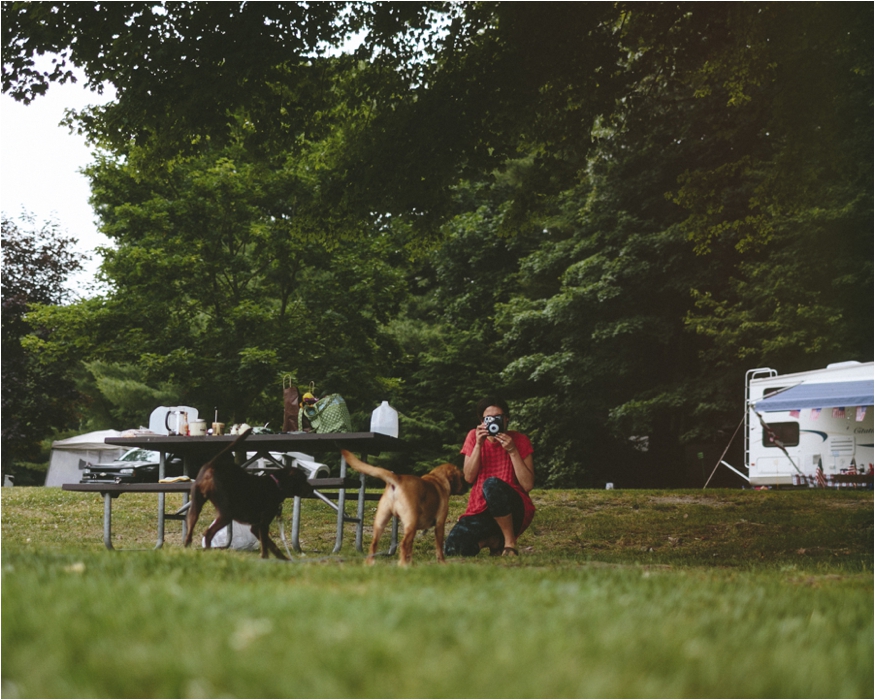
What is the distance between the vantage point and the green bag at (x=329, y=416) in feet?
24.3

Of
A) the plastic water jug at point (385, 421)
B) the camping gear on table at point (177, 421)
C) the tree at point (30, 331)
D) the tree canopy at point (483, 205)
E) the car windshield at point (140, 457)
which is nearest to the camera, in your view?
the plastic water jug at point (385, 421)

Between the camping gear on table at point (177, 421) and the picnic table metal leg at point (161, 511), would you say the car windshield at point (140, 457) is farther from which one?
the camping gear on table at point (177, 421)

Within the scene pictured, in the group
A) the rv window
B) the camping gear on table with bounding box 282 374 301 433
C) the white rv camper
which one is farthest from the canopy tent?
the camping gear on table with bounding box 282 374 301 433

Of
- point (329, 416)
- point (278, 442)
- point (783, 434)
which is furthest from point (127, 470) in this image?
point (278, 442)

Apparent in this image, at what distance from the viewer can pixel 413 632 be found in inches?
89.4

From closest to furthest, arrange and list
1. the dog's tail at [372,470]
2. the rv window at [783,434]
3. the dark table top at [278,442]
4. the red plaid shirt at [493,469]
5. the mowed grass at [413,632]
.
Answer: the mowed grass at [413,632]
the dog's tail at [372,470]
the dark table top at [278,442]
the red plaid shirt at [493,469]
the rv window at [783,434]

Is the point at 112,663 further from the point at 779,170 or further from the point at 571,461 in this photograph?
the point at 571,461

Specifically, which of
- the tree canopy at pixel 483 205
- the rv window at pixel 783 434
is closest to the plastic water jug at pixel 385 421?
the tree canopy at pixel 483 205

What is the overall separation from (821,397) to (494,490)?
11.0m

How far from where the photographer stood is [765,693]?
6.68 feet

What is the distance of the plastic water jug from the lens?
7383mm

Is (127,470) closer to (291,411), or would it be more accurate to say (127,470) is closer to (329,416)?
(291,411)

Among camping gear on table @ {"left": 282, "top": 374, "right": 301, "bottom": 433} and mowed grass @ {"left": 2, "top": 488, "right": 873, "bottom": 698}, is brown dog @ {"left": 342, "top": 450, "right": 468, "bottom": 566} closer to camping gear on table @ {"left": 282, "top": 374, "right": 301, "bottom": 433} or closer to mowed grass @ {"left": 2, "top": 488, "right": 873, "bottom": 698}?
mowed grass @ {"left": 2, "top": 488, "right": 873, "bottom": 698}

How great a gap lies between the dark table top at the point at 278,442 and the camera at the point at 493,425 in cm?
86
